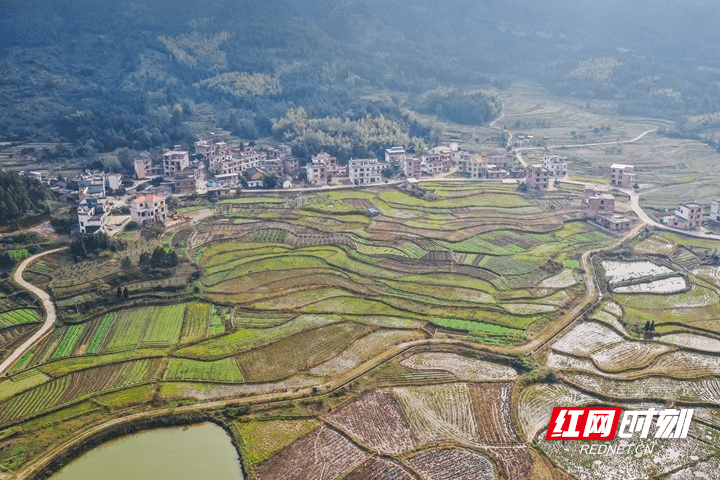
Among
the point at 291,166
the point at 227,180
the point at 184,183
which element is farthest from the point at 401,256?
the point at 291,166

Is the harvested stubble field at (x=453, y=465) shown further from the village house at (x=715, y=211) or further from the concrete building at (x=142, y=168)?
the concrete building at (x=142, y=168)

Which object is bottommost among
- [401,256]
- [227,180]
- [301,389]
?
[301,389]

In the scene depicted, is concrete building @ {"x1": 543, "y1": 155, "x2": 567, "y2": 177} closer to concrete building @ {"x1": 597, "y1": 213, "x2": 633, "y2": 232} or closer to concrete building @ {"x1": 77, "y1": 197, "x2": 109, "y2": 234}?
concrete building @ {"x1": 597, "y1": 213, "x2": 633, "y2": 232}

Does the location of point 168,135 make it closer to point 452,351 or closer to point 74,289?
point 74,289

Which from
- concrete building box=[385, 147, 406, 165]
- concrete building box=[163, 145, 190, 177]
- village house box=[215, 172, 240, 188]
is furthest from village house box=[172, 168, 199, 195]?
concrete building box=[385, 147, 406, 165]

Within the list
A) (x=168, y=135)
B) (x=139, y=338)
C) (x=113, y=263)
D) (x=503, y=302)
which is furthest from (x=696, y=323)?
(x=168, y=135)

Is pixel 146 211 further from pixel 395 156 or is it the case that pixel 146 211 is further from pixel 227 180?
pixel 395 156

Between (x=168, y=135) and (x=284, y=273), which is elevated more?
(x=168, y=135)
